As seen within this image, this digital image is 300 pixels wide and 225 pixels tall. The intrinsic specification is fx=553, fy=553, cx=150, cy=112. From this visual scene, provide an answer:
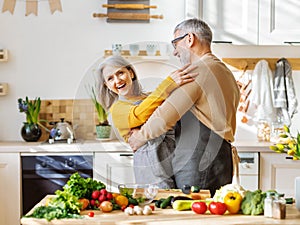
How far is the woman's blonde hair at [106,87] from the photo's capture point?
2355 millimetres

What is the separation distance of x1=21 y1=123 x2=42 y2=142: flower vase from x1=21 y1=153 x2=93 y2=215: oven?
0.34 metres

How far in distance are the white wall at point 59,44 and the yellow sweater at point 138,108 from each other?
245 cm

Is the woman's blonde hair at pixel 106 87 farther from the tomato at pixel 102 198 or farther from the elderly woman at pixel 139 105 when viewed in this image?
the tomato at pixel 102 198

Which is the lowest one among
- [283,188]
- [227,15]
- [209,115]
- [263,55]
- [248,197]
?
[283,188]

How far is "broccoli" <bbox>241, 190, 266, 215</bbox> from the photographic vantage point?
7.52 ft

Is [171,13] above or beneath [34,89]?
above

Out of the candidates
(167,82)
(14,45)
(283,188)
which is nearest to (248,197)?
(167,82)

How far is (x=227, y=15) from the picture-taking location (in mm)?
4551

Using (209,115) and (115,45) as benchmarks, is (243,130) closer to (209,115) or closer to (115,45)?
(115,45)

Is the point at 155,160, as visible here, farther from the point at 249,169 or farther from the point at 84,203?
the point at 249,169

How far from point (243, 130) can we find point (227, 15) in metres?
1.05

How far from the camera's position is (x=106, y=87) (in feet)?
7.80

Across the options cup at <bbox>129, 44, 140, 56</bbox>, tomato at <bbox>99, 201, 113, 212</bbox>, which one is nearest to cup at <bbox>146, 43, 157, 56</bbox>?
cup at <bbox>129, 44, 140, 56</bbox>

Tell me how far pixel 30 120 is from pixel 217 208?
2793mm
